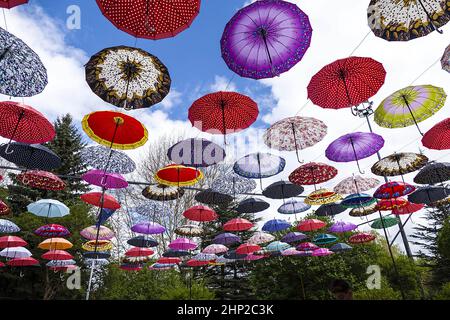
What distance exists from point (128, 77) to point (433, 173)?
7870 millimetres

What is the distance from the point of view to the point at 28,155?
5863 millimetres

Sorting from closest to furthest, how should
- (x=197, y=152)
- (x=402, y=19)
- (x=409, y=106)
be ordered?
(x=402, y=19), (x=409, y=106), (x=197, y=152)

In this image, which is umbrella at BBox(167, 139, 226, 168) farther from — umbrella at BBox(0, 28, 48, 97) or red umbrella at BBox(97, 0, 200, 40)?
red umbrella at BBox(97, 0, 200, 40)

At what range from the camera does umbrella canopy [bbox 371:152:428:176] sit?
23.5 ft

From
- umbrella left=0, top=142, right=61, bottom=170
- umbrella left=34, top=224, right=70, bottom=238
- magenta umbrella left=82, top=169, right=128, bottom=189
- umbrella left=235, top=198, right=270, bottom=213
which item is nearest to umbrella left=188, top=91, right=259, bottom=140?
magenta umbrella left=82, top=169, right=128, bottom=189

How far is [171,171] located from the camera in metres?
7.11

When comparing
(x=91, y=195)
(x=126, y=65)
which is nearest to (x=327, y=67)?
(x=126, y=65)

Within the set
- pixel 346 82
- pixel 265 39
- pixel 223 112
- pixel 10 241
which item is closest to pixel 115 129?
pixel 223 112

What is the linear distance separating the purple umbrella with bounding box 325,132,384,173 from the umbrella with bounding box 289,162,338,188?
699 mm

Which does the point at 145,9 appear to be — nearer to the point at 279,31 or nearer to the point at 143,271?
the point at 279,31

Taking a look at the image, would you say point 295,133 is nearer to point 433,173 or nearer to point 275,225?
point 433,173

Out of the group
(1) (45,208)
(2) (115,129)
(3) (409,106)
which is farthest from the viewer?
(1) (45,208)

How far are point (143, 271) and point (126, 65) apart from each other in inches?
566

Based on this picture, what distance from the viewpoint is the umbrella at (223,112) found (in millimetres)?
5512
